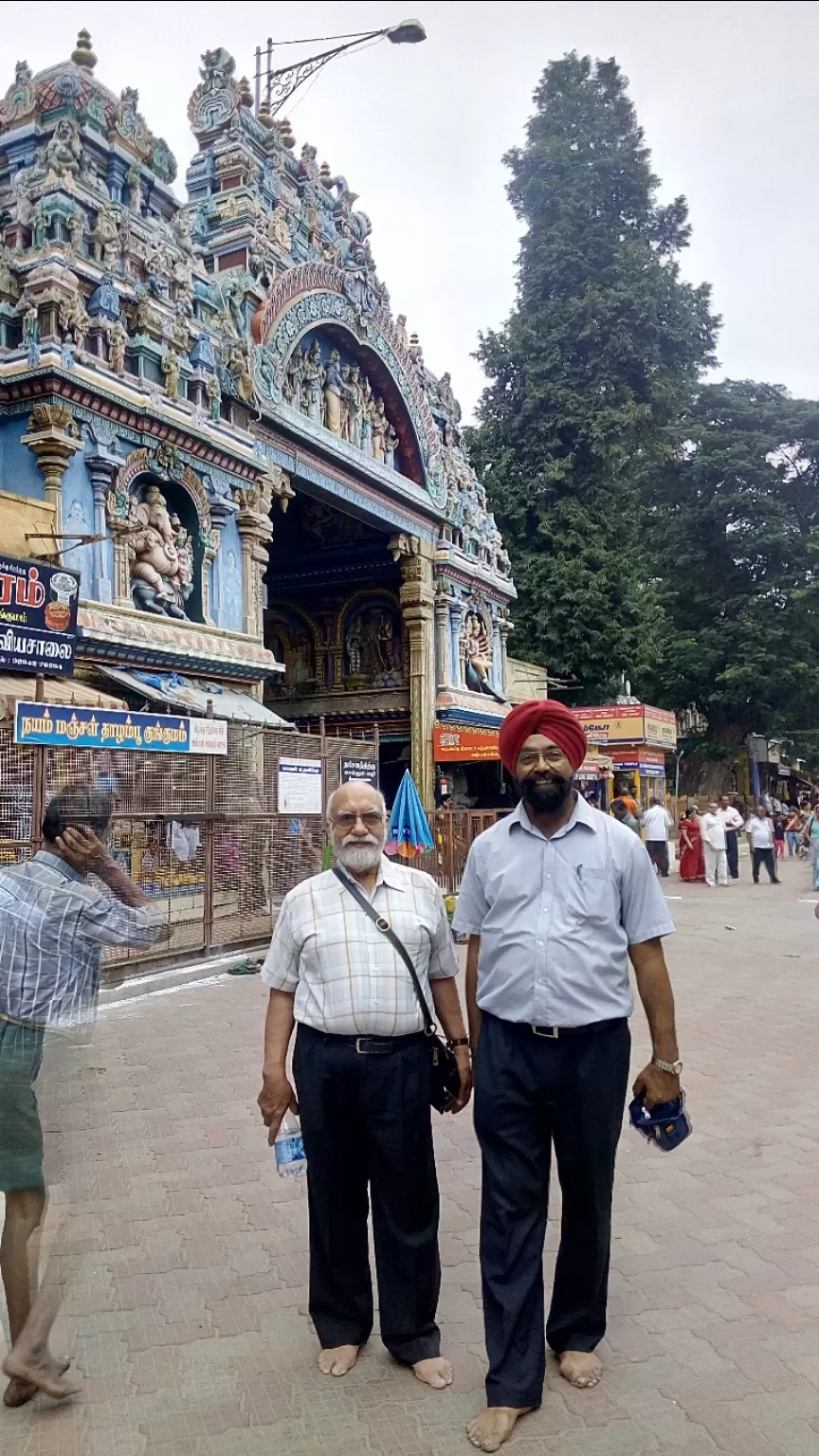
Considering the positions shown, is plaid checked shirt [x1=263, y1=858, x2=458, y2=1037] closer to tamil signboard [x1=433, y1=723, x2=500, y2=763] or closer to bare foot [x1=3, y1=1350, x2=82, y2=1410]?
bare foot [x1=3, y1=1350, x2=82, y2=1410]

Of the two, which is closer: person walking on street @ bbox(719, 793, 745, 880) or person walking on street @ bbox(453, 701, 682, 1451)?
person walking on street @ bbox(453, 701, 682, 1451)

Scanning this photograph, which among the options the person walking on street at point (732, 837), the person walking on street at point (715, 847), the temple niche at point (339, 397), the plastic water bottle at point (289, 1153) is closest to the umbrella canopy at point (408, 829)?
the person walking on street at point (715, 847)

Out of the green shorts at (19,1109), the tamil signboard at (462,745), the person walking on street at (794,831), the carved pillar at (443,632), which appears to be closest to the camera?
the green shorts at (19,1109)

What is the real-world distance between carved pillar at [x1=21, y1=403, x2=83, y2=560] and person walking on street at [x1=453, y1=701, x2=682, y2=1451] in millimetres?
11115

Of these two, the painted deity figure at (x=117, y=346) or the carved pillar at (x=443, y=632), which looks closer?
the painted deity figure at (x=117, y=346)

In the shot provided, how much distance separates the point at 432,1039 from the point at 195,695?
468 inches

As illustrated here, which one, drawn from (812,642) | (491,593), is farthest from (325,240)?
(812,642)

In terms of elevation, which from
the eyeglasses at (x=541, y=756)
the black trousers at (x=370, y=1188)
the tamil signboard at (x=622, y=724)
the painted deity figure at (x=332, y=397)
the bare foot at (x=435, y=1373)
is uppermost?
the painted deity figure at (x=332, y=397)

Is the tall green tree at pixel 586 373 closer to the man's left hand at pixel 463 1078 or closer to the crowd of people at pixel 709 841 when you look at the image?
the crowd of people at pixel 709 841

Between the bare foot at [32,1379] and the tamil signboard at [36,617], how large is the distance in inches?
346

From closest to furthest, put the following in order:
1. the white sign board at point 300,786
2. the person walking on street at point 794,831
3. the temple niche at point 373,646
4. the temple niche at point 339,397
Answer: the white sign board at point 300,786 → the temple niche at point 339,397 → the temple niche at point 373,646 → the person walking on street at point 794,831

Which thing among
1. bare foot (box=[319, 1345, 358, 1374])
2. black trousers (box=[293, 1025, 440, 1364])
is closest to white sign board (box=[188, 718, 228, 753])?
black trousers (box=[293, 1025, 440, 1364])

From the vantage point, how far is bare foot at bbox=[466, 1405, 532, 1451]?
257 cm

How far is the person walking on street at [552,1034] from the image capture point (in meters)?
2.72
